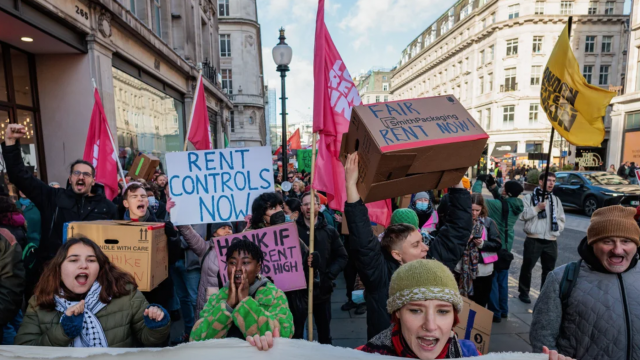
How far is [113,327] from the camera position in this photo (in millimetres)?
1942

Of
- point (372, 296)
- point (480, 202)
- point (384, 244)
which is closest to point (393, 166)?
point (384, 244)

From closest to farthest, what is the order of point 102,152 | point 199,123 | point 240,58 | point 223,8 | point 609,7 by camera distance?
1. point 102,152
2. point 199,123
3. point 223,8
4. point 240,58
5. point 609,7

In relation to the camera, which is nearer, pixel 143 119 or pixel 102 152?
pixel 102 152

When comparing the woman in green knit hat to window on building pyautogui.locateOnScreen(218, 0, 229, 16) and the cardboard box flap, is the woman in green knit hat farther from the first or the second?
window on building pyautogui.locateOnScreen(218, 0, 229, 16)

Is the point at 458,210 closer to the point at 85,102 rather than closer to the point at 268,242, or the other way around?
the point at 268,242

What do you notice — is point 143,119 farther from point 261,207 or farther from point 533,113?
point 533,113

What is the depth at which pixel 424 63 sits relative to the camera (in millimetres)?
58344

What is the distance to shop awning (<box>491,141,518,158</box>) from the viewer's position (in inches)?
1501

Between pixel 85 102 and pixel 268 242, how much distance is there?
739 cm

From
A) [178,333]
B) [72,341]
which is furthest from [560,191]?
[72,341]

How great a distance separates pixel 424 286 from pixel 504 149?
142 ft

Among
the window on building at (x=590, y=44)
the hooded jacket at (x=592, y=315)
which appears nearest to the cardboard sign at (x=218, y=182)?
the hooded jacket at (x=592, y=315)

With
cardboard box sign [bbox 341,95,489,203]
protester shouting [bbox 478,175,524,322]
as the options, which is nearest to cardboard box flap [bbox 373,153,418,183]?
cardboard box sign [bbox 341,95,489,203]

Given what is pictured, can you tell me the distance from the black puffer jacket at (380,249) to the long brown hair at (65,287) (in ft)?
4.79
